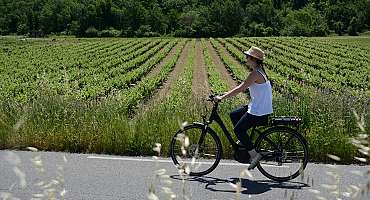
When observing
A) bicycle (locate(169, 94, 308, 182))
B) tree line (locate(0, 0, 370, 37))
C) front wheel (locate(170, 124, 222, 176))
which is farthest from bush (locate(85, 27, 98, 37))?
bicycle (locate(169, 94, 308, 182))

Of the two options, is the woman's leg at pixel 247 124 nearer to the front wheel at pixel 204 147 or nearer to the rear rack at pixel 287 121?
the rear rack at pixel 287 121

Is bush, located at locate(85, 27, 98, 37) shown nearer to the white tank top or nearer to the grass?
the grass

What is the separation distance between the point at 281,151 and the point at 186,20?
130m

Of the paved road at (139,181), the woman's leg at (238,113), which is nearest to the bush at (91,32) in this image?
the paved road at (139,181)

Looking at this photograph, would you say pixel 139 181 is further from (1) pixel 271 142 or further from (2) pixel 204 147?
(1) pixel 271 142

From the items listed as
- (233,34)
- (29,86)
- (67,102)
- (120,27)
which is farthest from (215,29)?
(67,102)

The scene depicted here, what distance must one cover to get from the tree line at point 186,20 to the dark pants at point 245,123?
10956 centimetres

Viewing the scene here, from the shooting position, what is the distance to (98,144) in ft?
25.1

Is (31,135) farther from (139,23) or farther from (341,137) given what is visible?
(139,23)

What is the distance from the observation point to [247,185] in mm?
5734

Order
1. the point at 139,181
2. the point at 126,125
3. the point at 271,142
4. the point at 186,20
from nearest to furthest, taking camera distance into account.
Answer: the point at 139,181, the point at 271,142, the point at 126,125, the point at 186,20

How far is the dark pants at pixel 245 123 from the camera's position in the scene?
5.79 m

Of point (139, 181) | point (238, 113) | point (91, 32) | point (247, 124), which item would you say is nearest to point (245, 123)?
point (247, 124)

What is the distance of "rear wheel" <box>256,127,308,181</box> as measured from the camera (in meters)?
5.96
